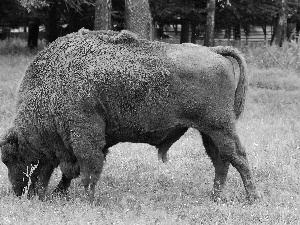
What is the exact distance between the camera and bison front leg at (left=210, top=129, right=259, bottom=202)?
21.4 ft

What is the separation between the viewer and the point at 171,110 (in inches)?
250

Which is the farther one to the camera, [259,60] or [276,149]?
[259,60]

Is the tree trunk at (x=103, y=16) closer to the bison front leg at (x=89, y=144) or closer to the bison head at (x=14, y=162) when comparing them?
the bison head at (x=14, y=162)

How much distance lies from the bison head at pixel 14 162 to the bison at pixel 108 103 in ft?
0.04

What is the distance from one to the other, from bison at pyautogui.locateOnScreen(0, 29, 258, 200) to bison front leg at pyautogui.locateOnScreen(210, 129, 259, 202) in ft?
0.04

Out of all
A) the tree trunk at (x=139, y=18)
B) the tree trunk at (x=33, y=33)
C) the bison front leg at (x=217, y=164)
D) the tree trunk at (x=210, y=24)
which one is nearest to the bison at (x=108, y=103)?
the bison front leg at (x=217, y=164)

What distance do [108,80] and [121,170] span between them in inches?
84.8

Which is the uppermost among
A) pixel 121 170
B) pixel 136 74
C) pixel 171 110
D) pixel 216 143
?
pixel 136 74

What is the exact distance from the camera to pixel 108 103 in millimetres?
6301

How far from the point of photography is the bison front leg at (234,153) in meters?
6.53

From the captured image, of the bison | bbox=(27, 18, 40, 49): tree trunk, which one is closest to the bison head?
the bison

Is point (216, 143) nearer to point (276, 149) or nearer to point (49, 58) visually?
point (49, 58)

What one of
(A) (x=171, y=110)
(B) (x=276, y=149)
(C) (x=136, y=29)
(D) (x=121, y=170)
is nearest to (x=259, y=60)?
(C) (x=136, y=29)

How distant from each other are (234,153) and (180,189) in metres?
1.01
